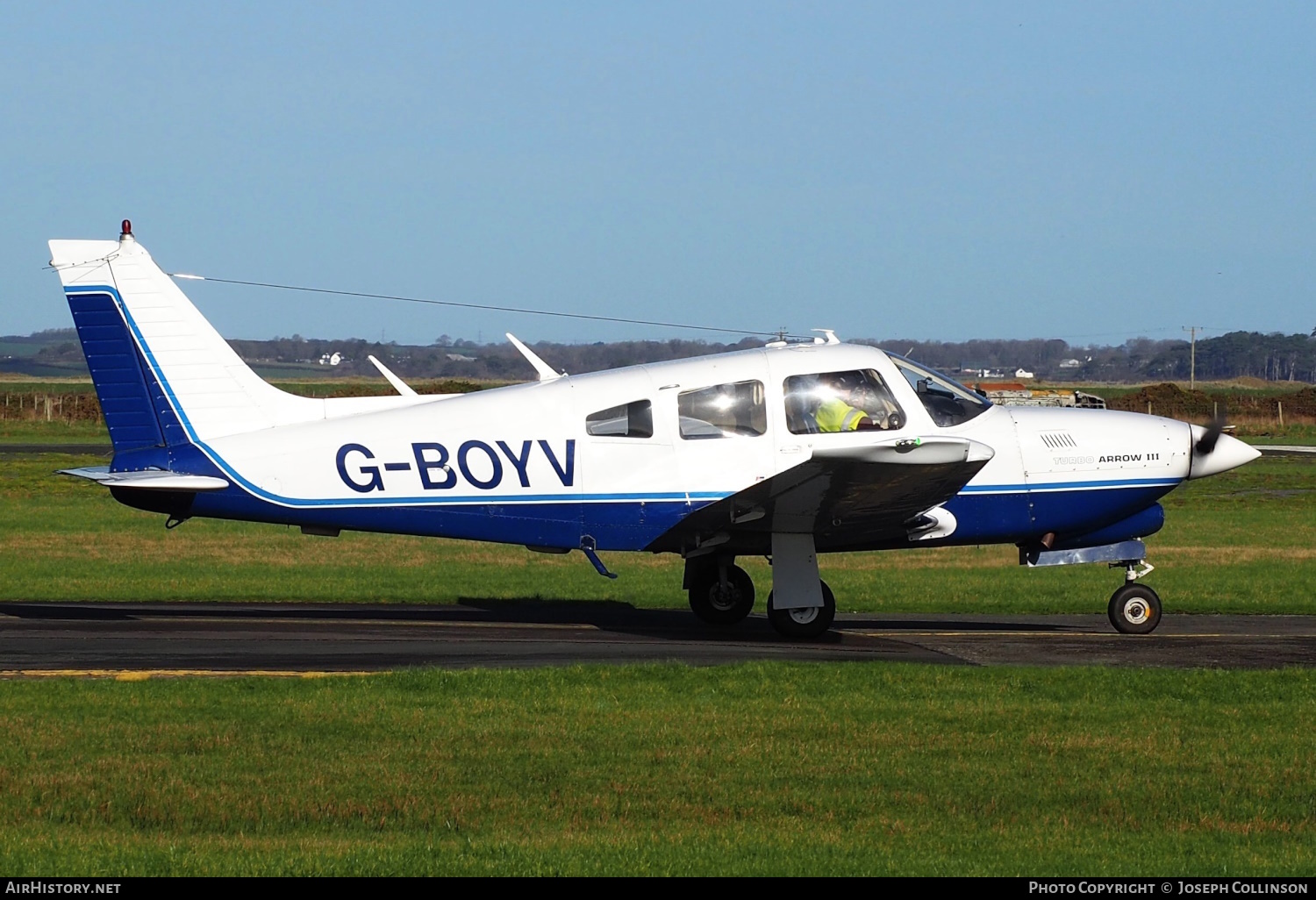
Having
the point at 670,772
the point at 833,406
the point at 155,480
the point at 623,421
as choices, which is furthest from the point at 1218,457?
the point at 155,480

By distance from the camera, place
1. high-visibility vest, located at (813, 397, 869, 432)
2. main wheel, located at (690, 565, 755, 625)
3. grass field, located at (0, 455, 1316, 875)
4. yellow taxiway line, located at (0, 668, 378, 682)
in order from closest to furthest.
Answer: grass field, located at (0, 455, 1316, 875) < yellow taxiway line, located at (0, 668, 378, 682) < high-visibility vest, located at (813, 397, 869, 432) < main wheel, located at (690, 565, 755, 625)

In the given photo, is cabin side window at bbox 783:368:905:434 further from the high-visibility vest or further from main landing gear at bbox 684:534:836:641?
main landing gear at bbox 684:534:836:641

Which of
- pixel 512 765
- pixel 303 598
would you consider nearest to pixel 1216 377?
pixel 303 598

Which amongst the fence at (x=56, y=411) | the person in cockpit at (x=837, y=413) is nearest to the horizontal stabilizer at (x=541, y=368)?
the person in cockpit at (x=837, y=413)

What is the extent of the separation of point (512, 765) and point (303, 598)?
9.34 m

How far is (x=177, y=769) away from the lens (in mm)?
7793

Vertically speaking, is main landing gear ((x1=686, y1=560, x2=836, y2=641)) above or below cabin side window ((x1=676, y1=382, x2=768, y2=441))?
below

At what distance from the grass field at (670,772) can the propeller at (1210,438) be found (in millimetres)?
3174

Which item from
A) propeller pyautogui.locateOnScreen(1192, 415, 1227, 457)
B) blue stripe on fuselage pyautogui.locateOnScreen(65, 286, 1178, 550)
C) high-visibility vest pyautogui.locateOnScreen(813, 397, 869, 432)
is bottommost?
blue stripe on fuselage pyautogui.locateOnScreen(65, 286, 1178, 550)

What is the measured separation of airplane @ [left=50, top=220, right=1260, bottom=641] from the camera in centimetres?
1308

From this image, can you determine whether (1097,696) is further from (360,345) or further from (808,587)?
(360,345)

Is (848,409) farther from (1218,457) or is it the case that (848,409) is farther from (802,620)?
(1218,457)

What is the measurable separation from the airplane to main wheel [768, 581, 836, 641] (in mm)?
18

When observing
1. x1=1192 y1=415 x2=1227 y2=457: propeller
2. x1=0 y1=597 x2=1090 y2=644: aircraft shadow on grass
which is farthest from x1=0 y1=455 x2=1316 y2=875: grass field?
x1=1192 y1=415 x2=1227 y2=457: propeller
